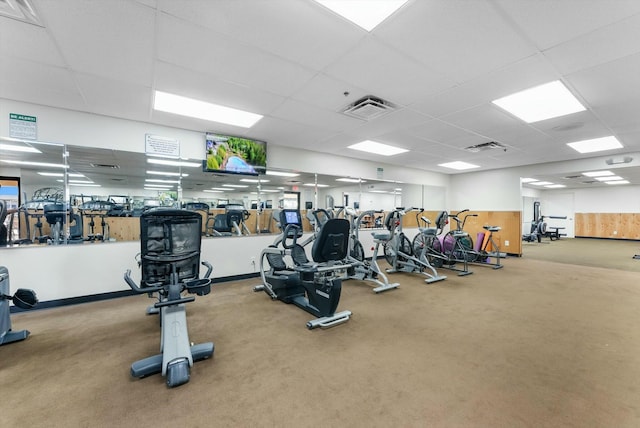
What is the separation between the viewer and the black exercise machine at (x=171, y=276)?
7.10 ft

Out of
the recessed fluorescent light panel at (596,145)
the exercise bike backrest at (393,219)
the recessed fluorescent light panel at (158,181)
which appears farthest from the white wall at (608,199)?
the recessed fluorescent light panel at (158,181)

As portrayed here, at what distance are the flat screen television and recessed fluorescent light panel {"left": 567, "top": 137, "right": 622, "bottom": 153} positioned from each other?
6378 mm

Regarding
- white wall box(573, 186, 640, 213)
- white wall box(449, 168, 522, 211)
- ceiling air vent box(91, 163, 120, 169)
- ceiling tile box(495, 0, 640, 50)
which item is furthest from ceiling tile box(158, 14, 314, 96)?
white wall box(573, 186, 640, 213)

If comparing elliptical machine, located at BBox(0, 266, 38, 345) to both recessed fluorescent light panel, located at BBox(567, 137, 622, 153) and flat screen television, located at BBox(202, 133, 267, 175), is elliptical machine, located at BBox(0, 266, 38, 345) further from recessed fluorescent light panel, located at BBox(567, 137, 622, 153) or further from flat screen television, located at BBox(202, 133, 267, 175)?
recessed fluorescent light panel, located at BBox(567, 137, 622, 153)

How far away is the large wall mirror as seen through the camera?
372cm

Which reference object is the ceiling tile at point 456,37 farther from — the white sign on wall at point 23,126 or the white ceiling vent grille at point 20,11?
the white sign on wall at point 23,126

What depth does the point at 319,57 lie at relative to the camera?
252 centimetres

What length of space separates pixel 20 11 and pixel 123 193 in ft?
13.5

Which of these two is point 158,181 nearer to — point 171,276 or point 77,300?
point 77,300

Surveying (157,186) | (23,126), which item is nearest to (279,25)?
(23,126)

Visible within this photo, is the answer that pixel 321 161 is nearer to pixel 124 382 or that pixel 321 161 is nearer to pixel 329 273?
pixel 329 273

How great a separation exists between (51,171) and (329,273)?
4213mm

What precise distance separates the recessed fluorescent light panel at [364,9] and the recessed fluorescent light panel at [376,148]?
3493 mm

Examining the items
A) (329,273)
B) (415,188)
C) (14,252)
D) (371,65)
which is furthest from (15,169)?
(415,188)
